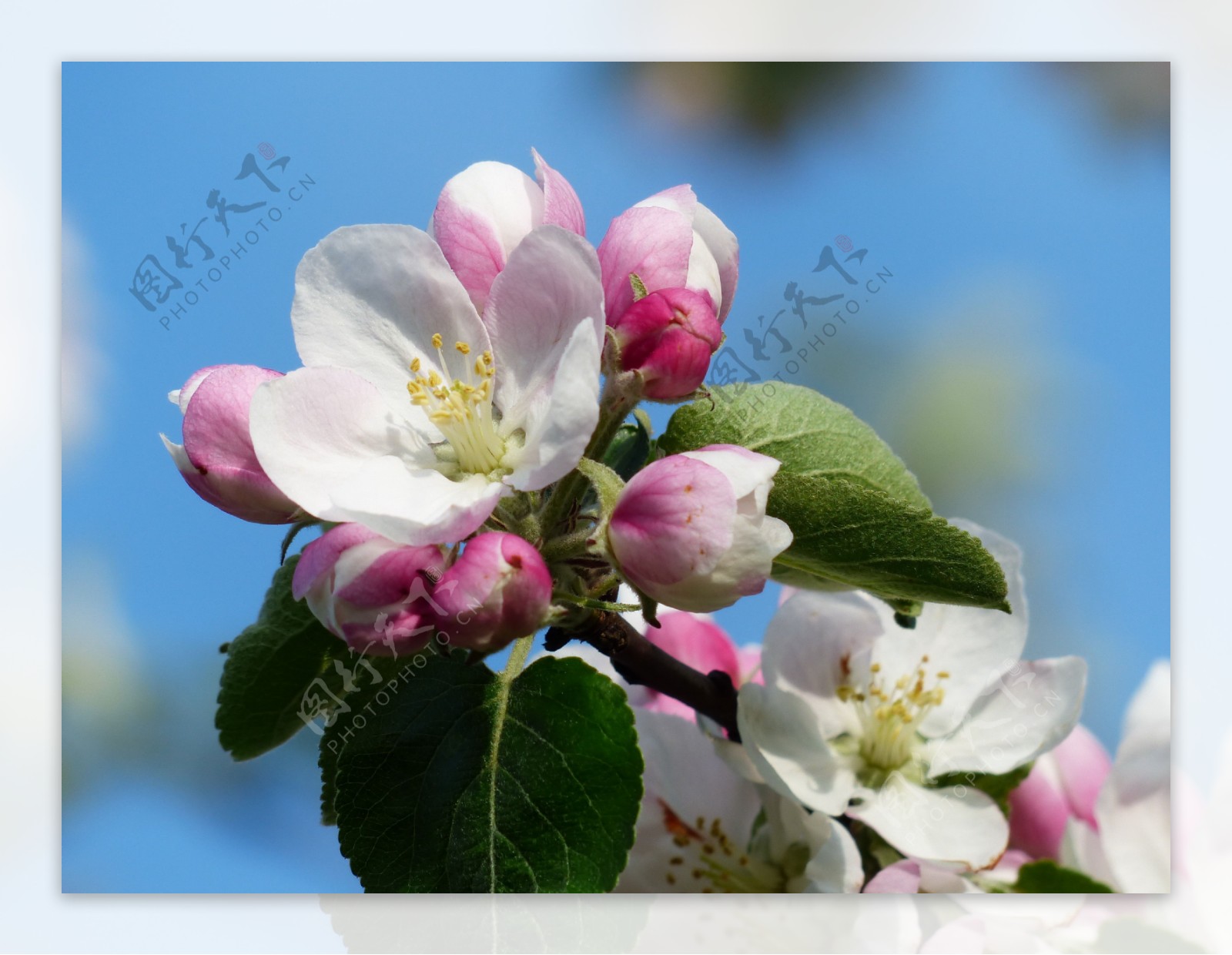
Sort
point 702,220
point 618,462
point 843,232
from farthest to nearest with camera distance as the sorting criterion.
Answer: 1. point 843,232
2. point 618,462
3. point 702,220

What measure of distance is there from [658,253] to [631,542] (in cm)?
22

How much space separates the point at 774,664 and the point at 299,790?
2.53 feet

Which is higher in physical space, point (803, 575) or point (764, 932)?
point (803, 575)

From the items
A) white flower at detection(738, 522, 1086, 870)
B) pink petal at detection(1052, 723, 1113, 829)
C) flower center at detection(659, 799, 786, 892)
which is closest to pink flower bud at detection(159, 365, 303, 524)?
white flower at detection(738, 522, 1086, 870)

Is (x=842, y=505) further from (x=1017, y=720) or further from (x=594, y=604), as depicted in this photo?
(x=1017, y=720)

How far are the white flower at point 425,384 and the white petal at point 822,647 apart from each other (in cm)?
34

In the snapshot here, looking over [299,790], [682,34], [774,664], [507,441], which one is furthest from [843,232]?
[299,790]

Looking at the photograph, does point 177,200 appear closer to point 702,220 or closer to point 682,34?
point 682,34

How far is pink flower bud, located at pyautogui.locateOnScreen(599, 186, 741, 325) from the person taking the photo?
35.3 inches

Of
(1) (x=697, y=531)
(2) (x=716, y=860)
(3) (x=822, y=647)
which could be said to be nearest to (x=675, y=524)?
(1) (x=697, y=531)

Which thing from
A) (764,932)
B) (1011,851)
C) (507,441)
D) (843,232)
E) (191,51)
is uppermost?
(191,51)

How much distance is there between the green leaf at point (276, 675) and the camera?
41.8 inches

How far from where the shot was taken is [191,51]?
4.83 ft

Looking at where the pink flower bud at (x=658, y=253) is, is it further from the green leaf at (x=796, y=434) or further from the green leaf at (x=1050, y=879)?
the green leaf at (x=1050, y=879)
